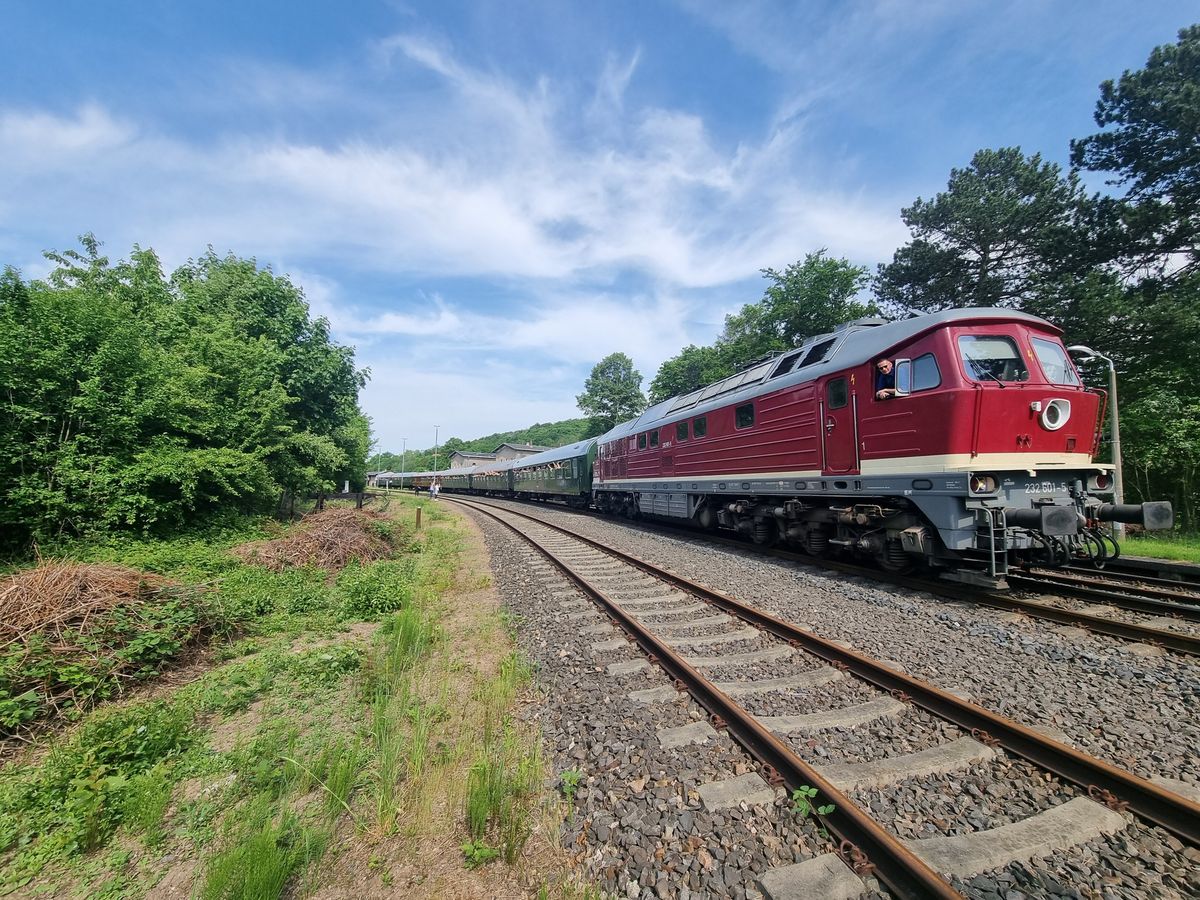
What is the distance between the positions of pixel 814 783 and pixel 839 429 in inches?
247

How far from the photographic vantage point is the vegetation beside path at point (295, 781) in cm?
241

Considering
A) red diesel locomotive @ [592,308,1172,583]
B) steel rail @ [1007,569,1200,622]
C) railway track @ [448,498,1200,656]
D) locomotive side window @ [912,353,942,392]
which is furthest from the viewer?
locomotive side window @ [912,353,942,392]

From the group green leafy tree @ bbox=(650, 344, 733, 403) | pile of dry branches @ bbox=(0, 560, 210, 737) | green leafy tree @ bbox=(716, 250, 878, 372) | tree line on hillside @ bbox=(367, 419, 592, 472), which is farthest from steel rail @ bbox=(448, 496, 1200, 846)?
tree line on hillside @ bbox=(367, 419, 592, 472)

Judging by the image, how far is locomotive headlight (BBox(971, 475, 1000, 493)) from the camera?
613 cm

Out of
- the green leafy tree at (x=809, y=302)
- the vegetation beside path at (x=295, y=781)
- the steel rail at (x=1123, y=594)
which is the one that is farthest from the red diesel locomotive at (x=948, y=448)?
the green leafy tree at (x=809, y=302)

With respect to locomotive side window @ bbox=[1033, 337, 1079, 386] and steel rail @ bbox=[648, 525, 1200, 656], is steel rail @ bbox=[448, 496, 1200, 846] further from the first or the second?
locomotive side window @ bbox=[1033, 337, 1079, 386]

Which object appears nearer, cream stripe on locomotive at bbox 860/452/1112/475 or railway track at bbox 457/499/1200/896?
railway track at bbox 457/499/1200/896

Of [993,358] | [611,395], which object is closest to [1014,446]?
[993,358]

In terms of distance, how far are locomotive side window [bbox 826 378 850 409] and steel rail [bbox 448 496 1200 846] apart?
4.24m

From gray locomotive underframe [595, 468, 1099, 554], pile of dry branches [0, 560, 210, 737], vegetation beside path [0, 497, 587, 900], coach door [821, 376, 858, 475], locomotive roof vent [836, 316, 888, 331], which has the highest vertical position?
locomotive roof vent [836, 316, 888, 331]

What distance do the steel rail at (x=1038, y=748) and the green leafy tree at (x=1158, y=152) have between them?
2186 cm

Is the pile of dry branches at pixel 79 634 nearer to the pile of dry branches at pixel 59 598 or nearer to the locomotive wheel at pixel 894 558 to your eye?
the pile of dry branches at pixel 59 598

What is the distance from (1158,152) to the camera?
A: 54.1 ft

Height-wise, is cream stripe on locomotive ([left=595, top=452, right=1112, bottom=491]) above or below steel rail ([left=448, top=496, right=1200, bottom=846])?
→ above
